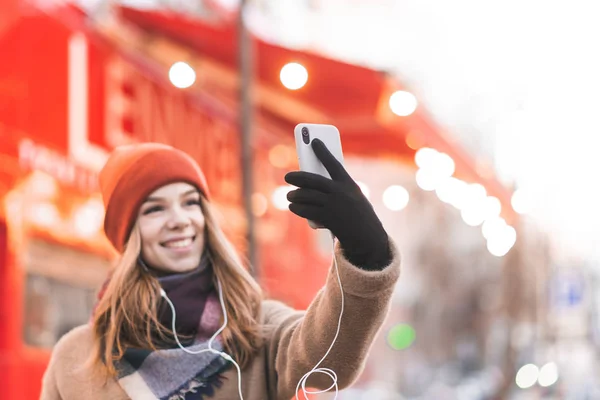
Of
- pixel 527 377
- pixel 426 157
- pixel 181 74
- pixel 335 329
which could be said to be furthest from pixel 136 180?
pixel 527 377

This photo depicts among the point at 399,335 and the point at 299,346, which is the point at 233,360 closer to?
the point at 299,346

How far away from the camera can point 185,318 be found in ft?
10.2

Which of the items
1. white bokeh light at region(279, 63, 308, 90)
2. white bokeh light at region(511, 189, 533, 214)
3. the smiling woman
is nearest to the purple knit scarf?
the smiling woman

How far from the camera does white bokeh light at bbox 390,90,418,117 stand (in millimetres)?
7527

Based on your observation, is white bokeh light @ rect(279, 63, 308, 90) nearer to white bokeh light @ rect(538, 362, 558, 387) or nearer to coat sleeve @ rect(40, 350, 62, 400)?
coat sleeve @ rect(40, 350, 62, 400)

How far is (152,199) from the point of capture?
3328mm

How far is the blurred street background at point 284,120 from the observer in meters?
7.18

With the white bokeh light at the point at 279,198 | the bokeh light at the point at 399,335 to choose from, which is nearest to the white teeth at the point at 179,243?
the white bokeh light at the point at 279,198

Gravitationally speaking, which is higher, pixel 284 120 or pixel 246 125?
pixel 284 120

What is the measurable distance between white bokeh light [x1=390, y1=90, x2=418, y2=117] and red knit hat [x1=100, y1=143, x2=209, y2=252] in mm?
4287

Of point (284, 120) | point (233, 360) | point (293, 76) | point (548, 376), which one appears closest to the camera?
point (233, 360)

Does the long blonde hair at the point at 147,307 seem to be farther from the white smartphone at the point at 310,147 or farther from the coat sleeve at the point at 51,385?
the white smartphone at the point at 310,147

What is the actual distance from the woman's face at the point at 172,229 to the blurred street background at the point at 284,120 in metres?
0.32

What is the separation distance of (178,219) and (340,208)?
86 cm
